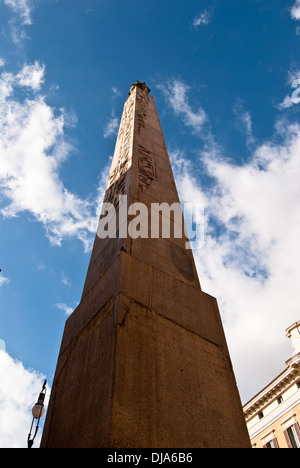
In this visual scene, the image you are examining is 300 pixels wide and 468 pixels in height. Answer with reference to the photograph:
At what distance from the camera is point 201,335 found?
3365 mm

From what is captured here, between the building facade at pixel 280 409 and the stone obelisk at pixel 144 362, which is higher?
the building facade at pixel 280 409

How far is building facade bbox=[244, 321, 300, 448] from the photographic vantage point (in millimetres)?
24062

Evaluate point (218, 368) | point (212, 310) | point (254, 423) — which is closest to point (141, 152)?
point (212, 310)

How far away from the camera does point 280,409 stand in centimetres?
2564

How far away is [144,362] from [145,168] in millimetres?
3519

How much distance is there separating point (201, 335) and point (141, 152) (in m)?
3.60

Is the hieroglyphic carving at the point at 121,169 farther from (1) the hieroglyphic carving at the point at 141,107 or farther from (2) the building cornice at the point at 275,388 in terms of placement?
(2) the building cornice at the point at 275,388

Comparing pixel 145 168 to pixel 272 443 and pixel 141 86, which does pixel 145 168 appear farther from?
pixel 272 443

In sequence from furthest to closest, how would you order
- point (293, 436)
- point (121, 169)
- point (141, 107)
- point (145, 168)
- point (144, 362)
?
point (293, 436) < point (141, 107) < point (121, 169) < point (145, 168) < point (144, 362)

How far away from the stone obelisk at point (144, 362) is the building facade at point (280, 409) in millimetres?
24411

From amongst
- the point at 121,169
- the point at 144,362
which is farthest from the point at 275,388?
the point at 144,362

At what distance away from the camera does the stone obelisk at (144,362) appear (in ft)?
7.94

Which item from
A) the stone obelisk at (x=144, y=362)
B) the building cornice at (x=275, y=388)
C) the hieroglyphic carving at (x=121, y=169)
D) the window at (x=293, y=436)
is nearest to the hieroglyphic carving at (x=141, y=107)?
the hieroglyphic carving at (x=121, y=169)
